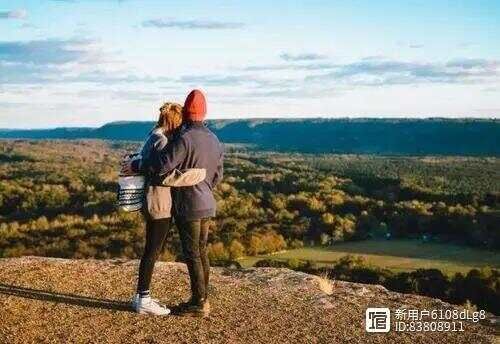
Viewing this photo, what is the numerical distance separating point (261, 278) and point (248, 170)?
305 ft

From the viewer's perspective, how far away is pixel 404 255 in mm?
41688

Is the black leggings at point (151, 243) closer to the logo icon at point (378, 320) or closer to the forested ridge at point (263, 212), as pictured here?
the logo icon at point (378, 320)

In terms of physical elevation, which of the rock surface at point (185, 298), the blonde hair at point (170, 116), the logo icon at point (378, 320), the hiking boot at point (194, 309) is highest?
the blonde hair at point (170, 116)

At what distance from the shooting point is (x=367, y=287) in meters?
11.0

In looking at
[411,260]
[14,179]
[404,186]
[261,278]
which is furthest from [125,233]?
[404,186]

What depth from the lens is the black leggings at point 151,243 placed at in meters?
7.97

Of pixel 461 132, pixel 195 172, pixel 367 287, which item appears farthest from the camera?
pixel 461 132

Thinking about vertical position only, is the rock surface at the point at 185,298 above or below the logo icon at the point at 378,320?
above

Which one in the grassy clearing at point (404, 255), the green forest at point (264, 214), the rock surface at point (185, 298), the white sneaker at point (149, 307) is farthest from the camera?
the green forest at point (264, 214)

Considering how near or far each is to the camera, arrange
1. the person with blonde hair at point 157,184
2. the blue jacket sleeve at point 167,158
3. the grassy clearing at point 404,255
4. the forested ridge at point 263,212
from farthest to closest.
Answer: the forested ridge at point 263,212
the grassy clearing at point 404,255
the person with blonde hair at point 157,184
the blue jacket sleeve at point 167,158

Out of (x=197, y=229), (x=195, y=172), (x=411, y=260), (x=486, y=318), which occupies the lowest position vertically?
(x=411, y=260)

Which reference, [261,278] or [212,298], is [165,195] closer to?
[212,298]

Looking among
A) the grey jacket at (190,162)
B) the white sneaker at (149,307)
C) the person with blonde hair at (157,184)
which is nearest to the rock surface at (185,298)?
the white sneaker at (149,307)

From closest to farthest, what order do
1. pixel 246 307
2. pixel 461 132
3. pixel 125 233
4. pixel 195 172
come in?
pixel 195 172 → pixel 246 307 → pixel 125 233 → pixel 461 132
